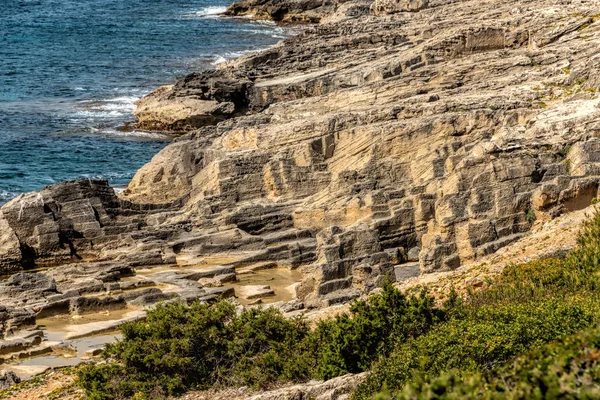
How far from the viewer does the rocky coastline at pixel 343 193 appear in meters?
37.2

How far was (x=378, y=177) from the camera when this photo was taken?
43625mm

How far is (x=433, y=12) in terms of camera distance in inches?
3093

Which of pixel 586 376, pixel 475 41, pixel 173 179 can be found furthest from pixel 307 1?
pixel 586 376

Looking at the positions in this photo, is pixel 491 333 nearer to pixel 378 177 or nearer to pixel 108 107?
pixel 378 177

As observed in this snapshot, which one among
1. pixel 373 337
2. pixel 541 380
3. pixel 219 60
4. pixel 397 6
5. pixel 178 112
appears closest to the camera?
pixel 541 380

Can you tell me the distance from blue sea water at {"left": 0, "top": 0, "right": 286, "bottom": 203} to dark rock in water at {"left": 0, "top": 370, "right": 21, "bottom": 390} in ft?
93.2

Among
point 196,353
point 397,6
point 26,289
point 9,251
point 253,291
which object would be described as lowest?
point 253,291

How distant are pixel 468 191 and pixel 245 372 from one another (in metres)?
17.4

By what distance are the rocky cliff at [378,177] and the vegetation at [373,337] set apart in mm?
6640

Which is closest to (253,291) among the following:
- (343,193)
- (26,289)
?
(343,193)

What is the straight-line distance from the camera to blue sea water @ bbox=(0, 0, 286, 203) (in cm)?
6431

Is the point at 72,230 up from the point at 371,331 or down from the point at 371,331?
down

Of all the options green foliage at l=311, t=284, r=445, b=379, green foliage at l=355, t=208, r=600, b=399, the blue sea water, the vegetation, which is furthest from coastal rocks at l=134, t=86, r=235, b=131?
green foliage at l=311, t=284, r=445, b=379

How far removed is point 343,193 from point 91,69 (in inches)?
2144
